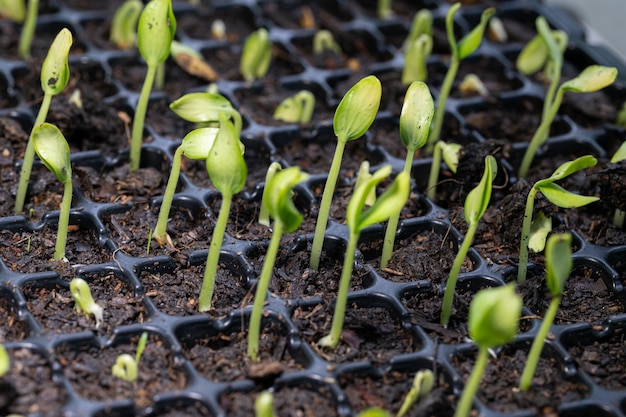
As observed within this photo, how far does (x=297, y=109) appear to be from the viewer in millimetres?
1878

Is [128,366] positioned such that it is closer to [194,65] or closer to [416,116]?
[416,116]

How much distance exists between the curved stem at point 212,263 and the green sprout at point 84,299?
5.7 inches

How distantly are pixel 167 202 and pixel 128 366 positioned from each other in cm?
33

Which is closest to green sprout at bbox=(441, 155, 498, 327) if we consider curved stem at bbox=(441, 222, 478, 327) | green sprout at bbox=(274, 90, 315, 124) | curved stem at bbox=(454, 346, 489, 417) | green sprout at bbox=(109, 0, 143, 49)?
curved stem at bbox=(441, 222, 478, 327)

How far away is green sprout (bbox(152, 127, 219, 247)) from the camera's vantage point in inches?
55.4

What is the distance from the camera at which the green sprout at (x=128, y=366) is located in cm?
124

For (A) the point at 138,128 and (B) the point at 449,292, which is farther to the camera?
(A) the point at 138,128

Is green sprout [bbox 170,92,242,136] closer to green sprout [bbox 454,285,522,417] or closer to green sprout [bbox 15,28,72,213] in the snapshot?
green sprout [bbox 15,28,72,213]

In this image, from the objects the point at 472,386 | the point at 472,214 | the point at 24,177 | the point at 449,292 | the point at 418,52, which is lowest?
the point at 472,386

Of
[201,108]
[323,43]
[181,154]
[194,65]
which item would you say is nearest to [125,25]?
[194,65]

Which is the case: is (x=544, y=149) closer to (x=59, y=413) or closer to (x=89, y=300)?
(x=89, y=300)

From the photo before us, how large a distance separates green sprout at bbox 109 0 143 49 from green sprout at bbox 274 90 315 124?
42cm

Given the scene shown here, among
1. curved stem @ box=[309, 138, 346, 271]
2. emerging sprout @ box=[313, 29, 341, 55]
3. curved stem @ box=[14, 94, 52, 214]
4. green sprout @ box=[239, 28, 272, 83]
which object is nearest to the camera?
curved stem @ box=[309, 138, 346, 271]

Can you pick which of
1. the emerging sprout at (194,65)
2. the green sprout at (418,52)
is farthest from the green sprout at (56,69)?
the green sprout at (418,52)
